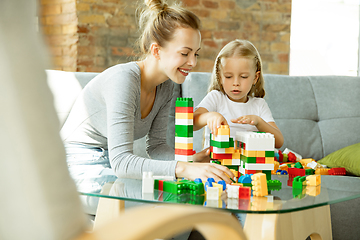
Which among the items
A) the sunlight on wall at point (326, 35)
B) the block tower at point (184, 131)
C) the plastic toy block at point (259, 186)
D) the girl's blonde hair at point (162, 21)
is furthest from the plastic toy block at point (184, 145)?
the sunlight on wall at point (326, 35)

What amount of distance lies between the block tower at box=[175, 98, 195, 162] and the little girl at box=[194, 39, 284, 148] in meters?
0.45

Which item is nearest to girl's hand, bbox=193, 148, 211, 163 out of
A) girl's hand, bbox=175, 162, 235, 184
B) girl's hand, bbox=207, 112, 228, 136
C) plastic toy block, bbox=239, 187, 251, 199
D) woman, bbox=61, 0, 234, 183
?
woman, bbox=61, 0, 234, 183

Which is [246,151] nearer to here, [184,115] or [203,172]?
[203,172]

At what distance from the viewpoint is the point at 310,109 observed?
94.7 inches

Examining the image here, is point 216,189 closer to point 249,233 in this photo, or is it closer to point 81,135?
point 249,233

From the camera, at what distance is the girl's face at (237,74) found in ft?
5.86

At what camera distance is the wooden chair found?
0.37 metres

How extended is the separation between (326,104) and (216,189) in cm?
175

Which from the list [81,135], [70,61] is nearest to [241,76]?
[81,135]

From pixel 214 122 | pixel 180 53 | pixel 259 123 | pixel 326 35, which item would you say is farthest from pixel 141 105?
pixel 326 35

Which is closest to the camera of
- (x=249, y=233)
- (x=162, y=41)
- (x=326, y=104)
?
(x=249, y=233)

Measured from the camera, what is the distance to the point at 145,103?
1.61 metres

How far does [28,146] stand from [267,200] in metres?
0.72

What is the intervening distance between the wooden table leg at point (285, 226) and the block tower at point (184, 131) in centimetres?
29
